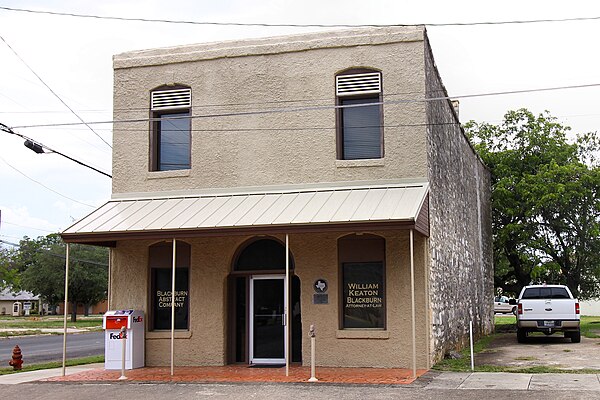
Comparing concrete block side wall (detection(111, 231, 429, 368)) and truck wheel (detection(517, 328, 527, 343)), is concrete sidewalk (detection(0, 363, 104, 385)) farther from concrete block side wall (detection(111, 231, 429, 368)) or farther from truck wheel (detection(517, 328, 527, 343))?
truck wheel (detection(517, 328, 527, 343))

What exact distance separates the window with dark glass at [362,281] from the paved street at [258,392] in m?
3.00

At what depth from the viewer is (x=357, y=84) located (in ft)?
56.0

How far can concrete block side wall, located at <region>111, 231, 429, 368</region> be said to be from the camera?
52.0 feet

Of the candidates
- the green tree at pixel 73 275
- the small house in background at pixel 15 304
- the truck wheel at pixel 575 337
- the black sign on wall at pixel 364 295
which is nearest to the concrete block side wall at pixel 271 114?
the black sign on wall at pixel 364 295

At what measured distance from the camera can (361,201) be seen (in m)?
15.5

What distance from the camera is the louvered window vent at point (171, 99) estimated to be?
717 inches

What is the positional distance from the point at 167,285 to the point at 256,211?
11.0 ft

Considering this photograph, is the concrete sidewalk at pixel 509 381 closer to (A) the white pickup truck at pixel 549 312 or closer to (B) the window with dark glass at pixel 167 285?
(B) the window with dark glass at pixel 167 285

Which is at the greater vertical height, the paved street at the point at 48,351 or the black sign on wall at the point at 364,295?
the black sign on wall at the point at 364,295

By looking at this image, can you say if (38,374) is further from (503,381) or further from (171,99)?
(503,381)

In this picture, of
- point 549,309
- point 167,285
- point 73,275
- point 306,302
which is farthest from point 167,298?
point 73,275

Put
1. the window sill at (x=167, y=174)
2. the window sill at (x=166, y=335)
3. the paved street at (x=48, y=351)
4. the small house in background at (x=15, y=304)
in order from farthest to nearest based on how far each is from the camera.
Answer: the small house in background at (x=15, y=304)
the paved street at (x=48, y=351)
the window sill at (x=167, y=174)
the window sill at (x=166, y=335)

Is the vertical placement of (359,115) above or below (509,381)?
above

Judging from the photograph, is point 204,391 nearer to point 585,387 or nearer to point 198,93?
point 585,387
